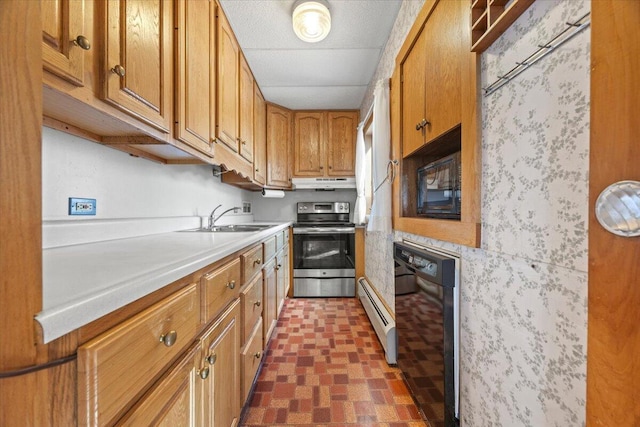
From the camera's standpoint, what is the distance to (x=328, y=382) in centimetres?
148

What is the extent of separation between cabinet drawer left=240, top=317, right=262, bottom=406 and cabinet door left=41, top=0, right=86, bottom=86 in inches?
45.4

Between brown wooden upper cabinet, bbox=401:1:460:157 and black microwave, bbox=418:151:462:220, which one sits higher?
brown wooden upper cabinet, bbox=401:1:460:157

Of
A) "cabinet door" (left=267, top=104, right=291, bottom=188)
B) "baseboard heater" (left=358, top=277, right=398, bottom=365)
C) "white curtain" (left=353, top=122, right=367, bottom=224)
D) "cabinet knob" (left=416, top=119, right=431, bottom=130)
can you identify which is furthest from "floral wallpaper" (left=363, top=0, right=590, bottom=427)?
"cabinet door" (left=267, top=104, right=291, bottom=188)

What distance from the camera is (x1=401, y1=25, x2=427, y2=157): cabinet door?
1276mm

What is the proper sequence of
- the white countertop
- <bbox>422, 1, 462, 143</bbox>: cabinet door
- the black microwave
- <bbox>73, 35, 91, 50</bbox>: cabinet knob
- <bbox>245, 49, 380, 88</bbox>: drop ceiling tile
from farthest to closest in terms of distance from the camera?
<bbox>245, 49, 380, 88</bbox>: drop ceiling tile → the black microwave → <bbox>422, 1, 462, 143</bbox>: cabinet door → <bbox>73, 35, 91, 50</bbox>: cabinet knob → the white countertop

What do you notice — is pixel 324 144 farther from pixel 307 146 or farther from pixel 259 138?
pixel 259 138

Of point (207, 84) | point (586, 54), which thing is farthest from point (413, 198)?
point (207, 84)

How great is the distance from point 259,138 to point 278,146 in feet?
1.36

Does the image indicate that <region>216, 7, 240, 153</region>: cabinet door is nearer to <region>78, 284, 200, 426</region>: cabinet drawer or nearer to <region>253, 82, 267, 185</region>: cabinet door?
<region>253, 82, 267, 185</region>: cabinet door

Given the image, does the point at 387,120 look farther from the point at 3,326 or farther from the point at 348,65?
the point at 3,326

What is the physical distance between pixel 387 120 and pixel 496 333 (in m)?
1.44

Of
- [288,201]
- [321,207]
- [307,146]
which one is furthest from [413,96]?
[288,201]

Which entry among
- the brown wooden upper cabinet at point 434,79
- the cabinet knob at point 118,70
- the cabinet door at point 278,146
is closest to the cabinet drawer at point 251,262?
the cabinet knob at point 118,70

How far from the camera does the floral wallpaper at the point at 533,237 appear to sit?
1.79 ft
